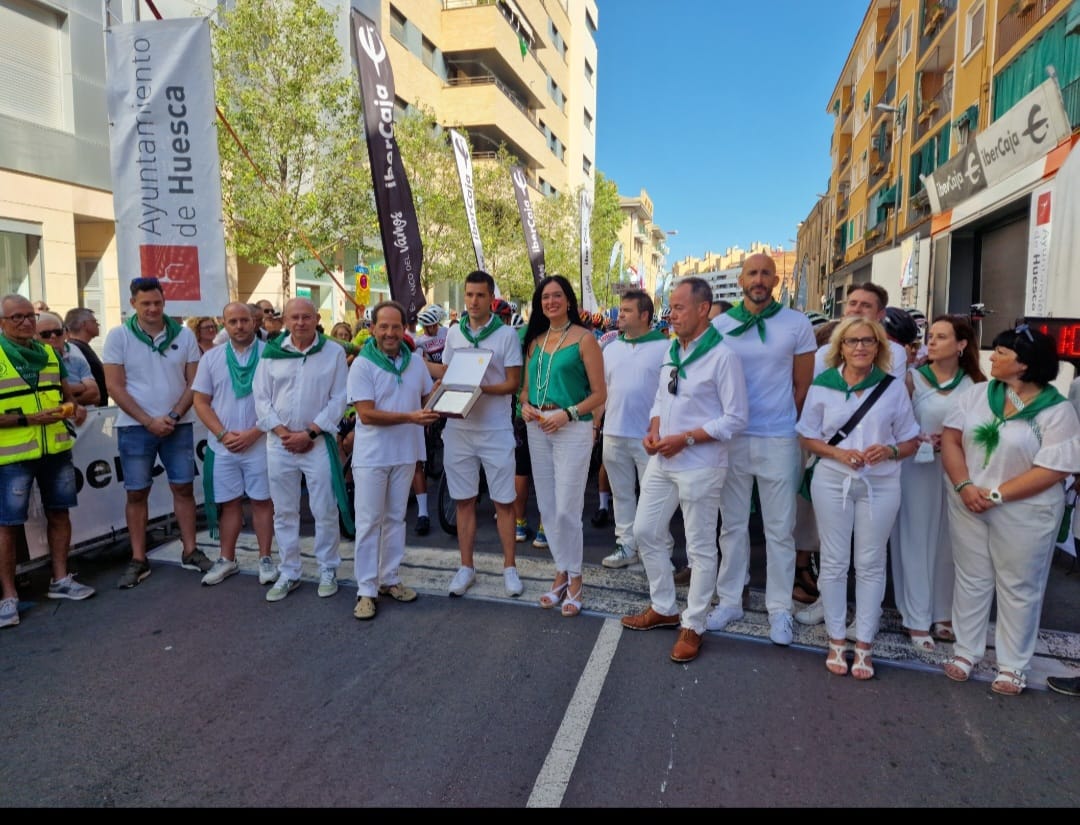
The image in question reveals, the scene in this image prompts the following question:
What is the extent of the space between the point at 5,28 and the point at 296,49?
513 centimetres

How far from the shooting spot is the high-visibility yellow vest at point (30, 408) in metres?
4.50

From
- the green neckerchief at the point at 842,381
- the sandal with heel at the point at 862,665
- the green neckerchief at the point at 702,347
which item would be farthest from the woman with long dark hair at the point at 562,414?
the sandal with heel at the point at 862,665

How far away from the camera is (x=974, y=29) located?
19578mm

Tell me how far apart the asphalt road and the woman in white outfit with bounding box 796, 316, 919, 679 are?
35cm

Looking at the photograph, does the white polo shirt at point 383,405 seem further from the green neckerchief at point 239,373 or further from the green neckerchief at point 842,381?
the green neckerchief at point 842,381

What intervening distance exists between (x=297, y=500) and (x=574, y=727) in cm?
267

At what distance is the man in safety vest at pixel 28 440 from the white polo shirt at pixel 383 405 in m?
1.97

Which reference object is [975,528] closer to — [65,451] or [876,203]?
[65,451]

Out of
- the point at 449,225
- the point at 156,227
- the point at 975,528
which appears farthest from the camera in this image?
the point at 449,225

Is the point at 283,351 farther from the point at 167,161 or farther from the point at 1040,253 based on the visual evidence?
the point at 1040,253

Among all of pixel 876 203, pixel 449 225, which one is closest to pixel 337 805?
pixel 449 225

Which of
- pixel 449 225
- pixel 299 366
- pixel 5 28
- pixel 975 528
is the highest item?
pixel 5 28

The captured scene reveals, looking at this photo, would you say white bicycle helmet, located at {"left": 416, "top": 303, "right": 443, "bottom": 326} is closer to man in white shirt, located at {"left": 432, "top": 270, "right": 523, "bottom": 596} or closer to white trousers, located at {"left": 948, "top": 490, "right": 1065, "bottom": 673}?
man in white shirt, located at {"left": 432, "top": 270, "right": 523, "bottom": 596}

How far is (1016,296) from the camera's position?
1473 centimetres
